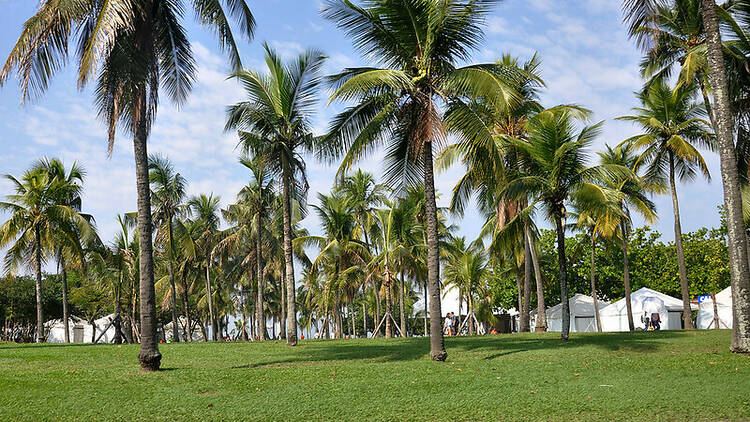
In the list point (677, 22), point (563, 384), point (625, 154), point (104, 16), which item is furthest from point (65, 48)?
point (625, 154)

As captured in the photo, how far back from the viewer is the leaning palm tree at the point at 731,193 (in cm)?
1317

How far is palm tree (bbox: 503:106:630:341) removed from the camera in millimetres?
17578

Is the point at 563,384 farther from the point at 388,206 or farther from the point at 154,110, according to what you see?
the point at 388,206

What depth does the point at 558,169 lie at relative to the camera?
17812 millimetres

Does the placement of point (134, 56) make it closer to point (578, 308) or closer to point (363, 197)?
point (363, 197)

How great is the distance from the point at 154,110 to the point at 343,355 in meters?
7.66

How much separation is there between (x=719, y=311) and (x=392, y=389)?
31449 mm

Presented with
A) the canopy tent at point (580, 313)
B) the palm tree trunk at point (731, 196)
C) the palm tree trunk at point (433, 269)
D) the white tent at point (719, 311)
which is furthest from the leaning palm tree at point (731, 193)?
the canopy tent at point (580, 313)

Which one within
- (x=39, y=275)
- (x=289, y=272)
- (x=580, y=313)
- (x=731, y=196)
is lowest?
→ (x=580, y=313)

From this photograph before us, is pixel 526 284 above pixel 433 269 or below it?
below

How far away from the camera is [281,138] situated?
66.0 feet

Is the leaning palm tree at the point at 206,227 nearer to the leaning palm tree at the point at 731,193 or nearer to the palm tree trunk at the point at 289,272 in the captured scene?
the palm tree trunk at the point at 289,272

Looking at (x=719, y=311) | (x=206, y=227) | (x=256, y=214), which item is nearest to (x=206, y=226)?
(x=206, y=227)

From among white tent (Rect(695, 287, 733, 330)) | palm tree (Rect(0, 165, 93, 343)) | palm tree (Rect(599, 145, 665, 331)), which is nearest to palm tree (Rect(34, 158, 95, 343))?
palm tree (Rect(0, 165, 93, 343))
